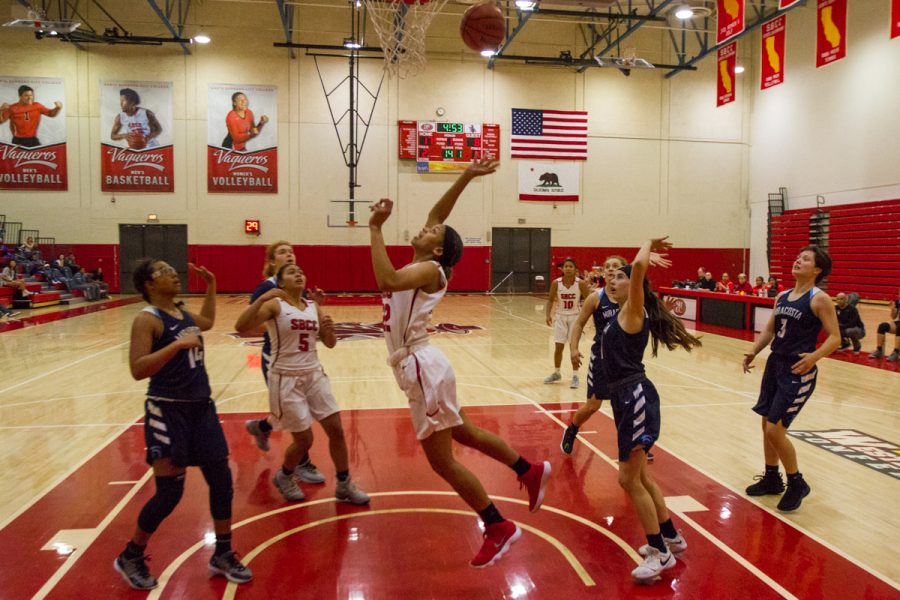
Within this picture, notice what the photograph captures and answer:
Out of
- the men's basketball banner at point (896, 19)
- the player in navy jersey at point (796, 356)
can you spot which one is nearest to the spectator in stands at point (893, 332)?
the men's basketball banner at point (896, 19)

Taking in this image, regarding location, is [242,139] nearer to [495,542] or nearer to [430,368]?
[430,368]

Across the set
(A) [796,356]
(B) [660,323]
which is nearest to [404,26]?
(B) [660,323]

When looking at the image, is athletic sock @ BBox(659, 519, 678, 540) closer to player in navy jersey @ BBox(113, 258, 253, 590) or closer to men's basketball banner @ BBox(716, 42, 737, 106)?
player in navy jersey @ BBox(113, 258, 253, 590)

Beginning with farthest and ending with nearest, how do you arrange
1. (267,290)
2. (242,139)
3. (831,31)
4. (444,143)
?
1. (444,143)
2. (242,139)
3. (831,31)
4. (267,290)

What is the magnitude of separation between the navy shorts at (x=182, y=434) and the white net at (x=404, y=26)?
32.3ft

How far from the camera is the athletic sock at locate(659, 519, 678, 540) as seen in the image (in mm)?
3547

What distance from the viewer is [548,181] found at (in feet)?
83.4

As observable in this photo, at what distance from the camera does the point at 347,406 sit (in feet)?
23.5

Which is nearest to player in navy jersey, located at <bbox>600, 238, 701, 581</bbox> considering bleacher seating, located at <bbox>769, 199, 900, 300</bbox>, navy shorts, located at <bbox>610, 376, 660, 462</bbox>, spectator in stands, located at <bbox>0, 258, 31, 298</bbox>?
navy shorts, located at <bbox>610, 376, 660, 462</bbox>

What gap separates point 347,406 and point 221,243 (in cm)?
1848

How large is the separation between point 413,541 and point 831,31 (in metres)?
14.6

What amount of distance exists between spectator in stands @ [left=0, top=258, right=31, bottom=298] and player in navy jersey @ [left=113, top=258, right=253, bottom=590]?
58.9ft

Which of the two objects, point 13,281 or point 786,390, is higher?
point 13,281

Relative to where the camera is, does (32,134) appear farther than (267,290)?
Yes
